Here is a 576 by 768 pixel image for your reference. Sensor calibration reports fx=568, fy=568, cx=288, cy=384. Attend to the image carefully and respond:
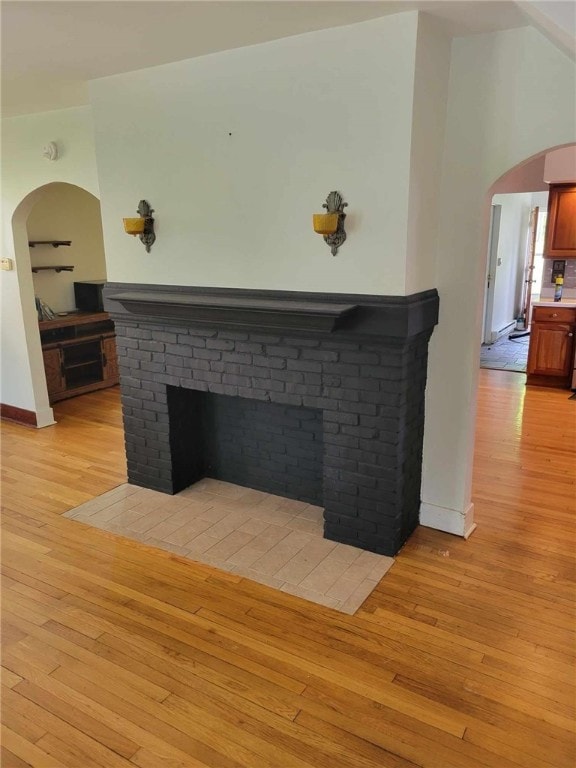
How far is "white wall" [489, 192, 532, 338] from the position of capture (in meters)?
8.48

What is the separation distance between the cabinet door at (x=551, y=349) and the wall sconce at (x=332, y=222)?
13.3 ft

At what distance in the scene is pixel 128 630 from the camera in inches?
97.3

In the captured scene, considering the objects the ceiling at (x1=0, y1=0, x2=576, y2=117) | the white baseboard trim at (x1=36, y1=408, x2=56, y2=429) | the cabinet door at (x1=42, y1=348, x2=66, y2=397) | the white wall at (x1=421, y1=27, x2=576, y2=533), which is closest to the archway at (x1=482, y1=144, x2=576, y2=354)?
the white wall at (x1=421, y1=27, x2=576, y2=533)

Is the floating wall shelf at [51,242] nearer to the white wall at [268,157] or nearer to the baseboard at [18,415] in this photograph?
the baseboard at [18,415]

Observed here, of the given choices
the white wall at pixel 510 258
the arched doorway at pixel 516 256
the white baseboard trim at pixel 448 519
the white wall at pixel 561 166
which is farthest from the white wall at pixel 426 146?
the white wall at pixel 510 258

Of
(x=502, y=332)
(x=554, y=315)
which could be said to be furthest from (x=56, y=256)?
(x=502, y=332)

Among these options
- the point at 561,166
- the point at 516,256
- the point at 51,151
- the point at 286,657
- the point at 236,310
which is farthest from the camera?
the point at 516,256

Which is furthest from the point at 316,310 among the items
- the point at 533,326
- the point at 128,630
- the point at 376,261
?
the point at 533,326

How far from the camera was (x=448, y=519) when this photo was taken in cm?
317

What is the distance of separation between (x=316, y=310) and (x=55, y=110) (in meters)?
2.77

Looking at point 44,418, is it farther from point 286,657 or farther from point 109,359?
point 286,657

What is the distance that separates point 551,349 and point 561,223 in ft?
4.45

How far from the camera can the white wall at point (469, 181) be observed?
2525 millimetres

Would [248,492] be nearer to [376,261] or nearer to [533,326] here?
[376,261]
